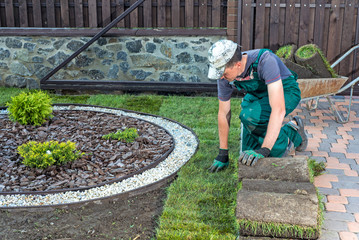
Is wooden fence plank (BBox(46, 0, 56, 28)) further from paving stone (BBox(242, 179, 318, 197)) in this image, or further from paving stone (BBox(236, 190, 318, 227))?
paving stone (BBox(236, 190, 318, 227))

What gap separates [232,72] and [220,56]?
0.74ft

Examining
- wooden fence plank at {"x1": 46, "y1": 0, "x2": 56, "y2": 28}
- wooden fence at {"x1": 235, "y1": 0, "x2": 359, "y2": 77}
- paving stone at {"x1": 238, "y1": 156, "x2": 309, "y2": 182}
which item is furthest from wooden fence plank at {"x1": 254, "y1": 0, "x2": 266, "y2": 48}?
paving stone at {"x1": 238, "y1": 156, "x2": 309, "y2": 182}

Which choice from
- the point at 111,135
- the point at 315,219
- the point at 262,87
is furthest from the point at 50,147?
the point at 315,219

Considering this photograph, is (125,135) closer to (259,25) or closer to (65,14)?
(259,25)

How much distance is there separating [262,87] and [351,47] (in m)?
4.10

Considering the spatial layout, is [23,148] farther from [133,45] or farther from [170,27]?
[170,27]

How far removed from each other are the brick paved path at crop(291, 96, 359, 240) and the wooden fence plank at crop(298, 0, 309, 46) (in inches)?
42.7

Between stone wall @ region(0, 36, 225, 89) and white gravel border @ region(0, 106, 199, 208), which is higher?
stone wall @ region(0, 36, 225, 89)

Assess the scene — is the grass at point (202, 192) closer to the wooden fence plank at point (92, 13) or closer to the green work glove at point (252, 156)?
the green work glove at point (252, 156)

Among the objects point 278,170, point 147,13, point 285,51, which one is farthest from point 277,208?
point 147,13

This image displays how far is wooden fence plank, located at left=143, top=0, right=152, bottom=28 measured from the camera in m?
8.02

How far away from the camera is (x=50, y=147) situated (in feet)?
14.8

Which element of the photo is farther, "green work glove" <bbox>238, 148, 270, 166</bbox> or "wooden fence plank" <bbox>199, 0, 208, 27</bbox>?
"wooden fence plank" <bbox>199, 0, 208, 27</bbox>

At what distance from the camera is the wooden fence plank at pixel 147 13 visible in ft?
26.3
